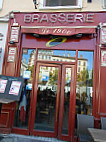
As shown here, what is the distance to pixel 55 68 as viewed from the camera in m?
4.55

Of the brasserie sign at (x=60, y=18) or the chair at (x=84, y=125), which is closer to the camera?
the chair at (x=84, y=125)

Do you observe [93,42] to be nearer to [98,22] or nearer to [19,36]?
[98,22]

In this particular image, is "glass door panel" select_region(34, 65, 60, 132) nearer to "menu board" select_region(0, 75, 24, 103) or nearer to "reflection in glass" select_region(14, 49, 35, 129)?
"reflection in glass" select_region(14, 49, 35, 129)

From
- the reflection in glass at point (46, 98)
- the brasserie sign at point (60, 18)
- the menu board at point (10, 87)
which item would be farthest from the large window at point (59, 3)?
the menu board at point (10, 87)

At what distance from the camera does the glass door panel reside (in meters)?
4.34

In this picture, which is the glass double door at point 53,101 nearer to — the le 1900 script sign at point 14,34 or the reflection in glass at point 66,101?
the reflection in glass at point 66,101

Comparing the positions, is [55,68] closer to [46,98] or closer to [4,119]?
[46,98]

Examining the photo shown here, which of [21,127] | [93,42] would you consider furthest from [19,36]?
[21,127]

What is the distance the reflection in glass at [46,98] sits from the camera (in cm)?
435

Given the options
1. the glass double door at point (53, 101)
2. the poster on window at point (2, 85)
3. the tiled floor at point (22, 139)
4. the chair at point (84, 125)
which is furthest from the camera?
the glass double door at point (53, 101)

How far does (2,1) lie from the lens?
16.9 feet

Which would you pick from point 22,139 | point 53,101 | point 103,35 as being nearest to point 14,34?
point 53,101

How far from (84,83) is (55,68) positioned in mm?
1166

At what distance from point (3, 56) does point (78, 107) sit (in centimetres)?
334
